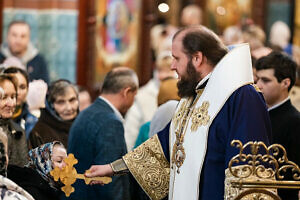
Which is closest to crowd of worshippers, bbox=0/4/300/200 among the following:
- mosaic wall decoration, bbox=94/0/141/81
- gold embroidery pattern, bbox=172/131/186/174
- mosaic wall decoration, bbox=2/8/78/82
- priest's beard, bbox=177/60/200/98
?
priest's beard, bbox=177/60/200/98

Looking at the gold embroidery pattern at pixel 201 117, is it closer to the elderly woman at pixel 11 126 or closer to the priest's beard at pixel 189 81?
the priest's beard at pixel 189 81

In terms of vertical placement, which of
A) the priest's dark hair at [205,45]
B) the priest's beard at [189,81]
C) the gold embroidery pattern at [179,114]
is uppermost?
the priest's dark hair at [205,45]

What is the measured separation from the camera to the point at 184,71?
5.74m

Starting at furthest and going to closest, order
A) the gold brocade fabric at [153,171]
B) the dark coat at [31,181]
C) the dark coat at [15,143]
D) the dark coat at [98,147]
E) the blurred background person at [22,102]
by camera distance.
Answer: the blurred background person at [22,102] < the dark coat at [98,147] < the dark coat at [15,143] < the gold brocade fabric at [153,171] < the dark coat at [31,181]

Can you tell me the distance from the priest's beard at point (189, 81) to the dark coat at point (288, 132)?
3.45 ft

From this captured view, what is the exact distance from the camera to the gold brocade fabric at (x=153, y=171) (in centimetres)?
604

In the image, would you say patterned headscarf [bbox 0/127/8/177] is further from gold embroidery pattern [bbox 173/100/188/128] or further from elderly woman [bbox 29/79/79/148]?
elderly woman [bbox 29/79/79/148]

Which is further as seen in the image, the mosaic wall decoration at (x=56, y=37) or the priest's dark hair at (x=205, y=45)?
the mosaic wall decoration at (x=56, y=37)

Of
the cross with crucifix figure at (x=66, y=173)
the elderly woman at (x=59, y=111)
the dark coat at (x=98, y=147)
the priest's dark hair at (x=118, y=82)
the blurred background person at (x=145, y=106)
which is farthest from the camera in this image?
the blurred background person at (x=145, y=106)

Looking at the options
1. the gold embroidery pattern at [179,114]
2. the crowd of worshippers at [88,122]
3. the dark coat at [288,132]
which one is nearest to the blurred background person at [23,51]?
the crowd of worshippers at [88,122]

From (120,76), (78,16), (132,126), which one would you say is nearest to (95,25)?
(78,16)

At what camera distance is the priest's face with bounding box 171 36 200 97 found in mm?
5717

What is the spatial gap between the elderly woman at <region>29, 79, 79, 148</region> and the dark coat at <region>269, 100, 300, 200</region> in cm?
188

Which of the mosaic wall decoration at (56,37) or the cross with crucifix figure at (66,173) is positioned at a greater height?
the mosaic wall decoration at (56,37)
